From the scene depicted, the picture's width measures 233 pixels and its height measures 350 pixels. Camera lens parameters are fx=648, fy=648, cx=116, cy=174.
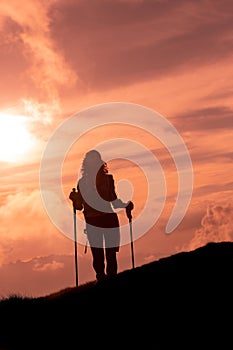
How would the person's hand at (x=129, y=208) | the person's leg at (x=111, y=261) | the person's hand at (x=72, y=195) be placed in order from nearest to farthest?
1. the person's leg at (x=111, y=261)
2. the person's hand at (x=72, y=195)
3. the person's hand at (x=129, y=208)

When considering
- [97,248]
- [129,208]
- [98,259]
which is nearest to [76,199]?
[97,248]

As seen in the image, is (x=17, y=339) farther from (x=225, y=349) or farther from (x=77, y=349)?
(x=225, y=349)

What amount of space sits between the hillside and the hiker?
1.73 meters

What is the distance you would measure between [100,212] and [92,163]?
180 cm

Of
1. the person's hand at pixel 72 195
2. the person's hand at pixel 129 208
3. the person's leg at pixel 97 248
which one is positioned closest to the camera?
the person's leg at pixel 97 248

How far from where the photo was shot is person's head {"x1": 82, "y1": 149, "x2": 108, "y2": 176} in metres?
23.3

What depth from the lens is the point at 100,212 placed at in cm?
2344

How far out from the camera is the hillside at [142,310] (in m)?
15.5

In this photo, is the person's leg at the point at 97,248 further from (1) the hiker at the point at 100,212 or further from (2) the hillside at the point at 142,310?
(2) the hillside at the point at 142,310

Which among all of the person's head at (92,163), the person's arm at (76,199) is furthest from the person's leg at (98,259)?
the person's head at (92,163)

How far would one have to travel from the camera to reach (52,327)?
A: 18344mm

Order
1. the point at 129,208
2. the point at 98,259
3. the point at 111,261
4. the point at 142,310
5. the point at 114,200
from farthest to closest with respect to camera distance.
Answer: the point at 129,208 → the point at 114,200 → the point at 98,259 → the point at 111,261 → the point at 142,310

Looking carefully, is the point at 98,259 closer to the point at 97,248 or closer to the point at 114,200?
the point at 97,248

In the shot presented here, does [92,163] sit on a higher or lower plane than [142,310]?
higher
